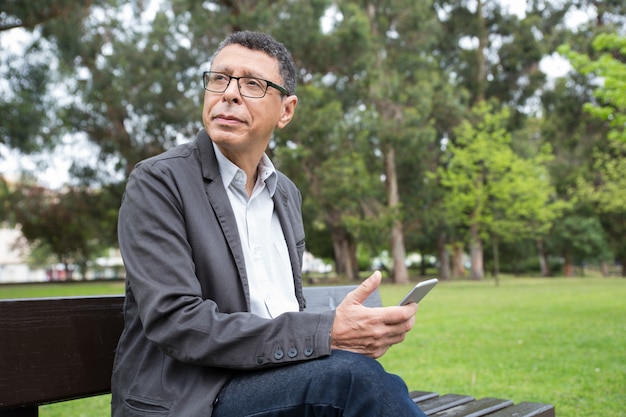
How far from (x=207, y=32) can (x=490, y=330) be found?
1877 centimetres

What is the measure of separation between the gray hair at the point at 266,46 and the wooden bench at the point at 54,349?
1.03 metres

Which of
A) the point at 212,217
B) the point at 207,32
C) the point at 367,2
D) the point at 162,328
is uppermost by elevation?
the point at 367,2

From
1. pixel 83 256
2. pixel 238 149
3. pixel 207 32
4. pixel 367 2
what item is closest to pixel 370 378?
pixel 238 149

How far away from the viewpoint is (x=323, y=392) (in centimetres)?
187

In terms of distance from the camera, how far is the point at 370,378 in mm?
1844

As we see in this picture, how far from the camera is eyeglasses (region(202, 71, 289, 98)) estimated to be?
8.28 feet

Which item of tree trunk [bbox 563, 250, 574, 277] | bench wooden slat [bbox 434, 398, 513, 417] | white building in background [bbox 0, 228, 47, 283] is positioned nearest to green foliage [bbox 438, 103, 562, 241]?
tree trunk [bbox 563, 250, 574, 277]

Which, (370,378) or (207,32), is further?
(207,32)

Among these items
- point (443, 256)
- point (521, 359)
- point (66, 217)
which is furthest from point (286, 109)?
point (66, 217)

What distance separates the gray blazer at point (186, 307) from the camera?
6.45ft

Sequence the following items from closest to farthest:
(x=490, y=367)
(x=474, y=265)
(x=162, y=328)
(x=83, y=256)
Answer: (x=162, y=328) → (x=490, y=367) → (x=474, y=265) → (x=83, y=256)

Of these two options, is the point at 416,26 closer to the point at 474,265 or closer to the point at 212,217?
the point at 474,265

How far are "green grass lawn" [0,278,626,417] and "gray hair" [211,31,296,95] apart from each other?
13.7 ft

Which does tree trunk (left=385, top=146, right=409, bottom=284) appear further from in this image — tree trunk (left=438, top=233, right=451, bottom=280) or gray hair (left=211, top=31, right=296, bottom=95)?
gray hair (left=211, top=31, right=296, bottom=95)
